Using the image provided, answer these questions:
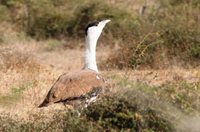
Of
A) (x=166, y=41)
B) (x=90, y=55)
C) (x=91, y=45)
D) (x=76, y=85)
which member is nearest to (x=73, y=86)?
(x=76, y=85)

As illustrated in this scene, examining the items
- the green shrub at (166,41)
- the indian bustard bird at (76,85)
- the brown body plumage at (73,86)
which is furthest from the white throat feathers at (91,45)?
the green shrub at (166,41)

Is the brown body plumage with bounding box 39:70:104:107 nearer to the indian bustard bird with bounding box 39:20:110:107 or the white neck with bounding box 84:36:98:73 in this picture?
the indian bustard bird with bounding box 39:20:110:107

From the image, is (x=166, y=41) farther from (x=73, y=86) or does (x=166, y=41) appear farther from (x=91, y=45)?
(x=73, y=86)

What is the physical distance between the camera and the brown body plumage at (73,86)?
28.2 feet

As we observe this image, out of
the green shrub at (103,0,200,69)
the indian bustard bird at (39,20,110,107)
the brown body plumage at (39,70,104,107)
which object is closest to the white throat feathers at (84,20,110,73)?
the indian bustard bird at (39,20,110,107)

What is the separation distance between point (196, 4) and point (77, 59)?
152 inches

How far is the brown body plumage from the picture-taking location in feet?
28.2

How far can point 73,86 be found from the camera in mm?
8656

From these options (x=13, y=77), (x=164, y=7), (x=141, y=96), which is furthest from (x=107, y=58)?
(x=141, y=96)

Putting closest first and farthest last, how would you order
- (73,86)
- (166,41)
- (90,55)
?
(73,86), (90,55), (166,41)

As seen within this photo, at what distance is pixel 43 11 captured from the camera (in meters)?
21.8

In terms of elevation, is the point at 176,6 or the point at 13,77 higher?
the point at 176,6

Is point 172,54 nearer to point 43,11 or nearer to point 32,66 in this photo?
point 32,66

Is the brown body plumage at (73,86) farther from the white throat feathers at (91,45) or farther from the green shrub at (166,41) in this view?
the green shrub at (166,41)
